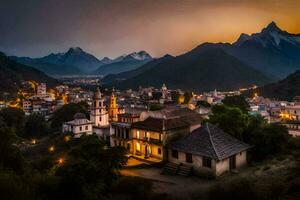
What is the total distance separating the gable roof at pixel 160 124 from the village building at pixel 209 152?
199cm

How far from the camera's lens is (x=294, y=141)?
1072 inches

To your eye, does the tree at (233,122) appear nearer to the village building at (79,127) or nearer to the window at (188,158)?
the window at (188,158)

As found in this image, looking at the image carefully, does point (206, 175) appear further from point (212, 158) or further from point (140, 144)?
point (140, 144)

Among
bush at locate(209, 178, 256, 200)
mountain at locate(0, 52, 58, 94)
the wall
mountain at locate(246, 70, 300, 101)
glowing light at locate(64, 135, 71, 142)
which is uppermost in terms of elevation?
mountain at locate(0, 52, 58, 94)

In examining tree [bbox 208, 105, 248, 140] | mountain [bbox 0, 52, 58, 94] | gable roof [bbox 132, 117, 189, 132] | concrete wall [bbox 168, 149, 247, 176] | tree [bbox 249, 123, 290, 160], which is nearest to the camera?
concrete wall [bbox 168, 149, 247, 176]

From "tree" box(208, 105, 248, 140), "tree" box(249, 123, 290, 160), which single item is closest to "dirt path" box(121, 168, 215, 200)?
"tree" box(249, 123, 290, 160)

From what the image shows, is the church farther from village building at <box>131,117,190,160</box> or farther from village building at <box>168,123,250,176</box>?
village building at <box>168,123,250,176</box>

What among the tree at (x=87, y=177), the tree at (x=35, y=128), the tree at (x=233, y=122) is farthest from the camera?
the tree at (x=35, y=128)

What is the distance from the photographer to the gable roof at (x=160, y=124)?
28.6 metres

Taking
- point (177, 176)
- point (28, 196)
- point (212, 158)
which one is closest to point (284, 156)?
point (212, 158)

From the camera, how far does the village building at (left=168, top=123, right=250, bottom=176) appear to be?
928 inches

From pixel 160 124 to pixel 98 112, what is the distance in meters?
34.0

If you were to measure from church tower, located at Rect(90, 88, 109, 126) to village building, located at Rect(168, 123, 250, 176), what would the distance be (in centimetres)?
3574

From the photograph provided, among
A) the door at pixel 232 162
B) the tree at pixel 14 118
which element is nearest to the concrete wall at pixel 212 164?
the door at pixel 232 162
